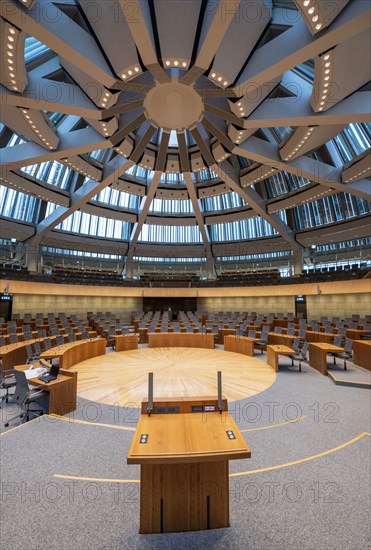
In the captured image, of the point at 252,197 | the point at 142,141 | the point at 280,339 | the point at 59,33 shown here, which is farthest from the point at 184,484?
the point at 252,197

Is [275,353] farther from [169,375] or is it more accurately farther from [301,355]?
[169,375]

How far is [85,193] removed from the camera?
730 inches

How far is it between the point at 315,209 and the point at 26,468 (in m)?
24.7

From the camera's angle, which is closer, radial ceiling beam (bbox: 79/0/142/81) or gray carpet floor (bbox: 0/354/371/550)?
gray carpet floor (bbox: 0/354/371/550)

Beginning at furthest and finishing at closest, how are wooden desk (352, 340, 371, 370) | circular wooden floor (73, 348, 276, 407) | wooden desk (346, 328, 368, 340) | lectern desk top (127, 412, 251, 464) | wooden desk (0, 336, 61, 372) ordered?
wooden desk (346, 328, 368, 340) → wooden desk (352, 340, 371, 370) → wooden desk (0, 336, 61, 372) → circular wooden floor (73, 348, 276, 407) → lectern desk top (127, 412, 251, 464)

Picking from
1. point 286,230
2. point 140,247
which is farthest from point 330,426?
point 140,247

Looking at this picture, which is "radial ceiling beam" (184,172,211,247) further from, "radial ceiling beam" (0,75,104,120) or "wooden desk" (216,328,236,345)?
"wooden desk" (216,328,236,345)

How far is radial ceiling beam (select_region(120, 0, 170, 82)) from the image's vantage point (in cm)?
619

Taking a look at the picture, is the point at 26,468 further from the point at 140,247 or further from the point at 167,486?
the point at 140,247

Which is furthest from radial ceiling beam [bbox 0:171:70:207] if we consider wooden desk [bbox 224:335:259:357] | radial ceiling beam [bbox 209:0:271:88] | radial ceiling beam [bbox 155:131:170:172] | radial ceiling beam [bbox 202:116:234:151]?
wooden desk [bbox 224:335:259:357]

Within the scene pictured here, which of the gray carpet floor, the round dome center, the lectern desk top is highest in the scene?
the round dome center

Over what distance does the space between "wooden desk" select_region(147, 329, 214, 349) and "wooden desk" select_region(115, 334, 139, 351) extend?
1.03 meters

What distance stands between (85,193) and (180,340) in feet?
38.9

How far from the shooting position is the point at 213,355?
1310 cm
